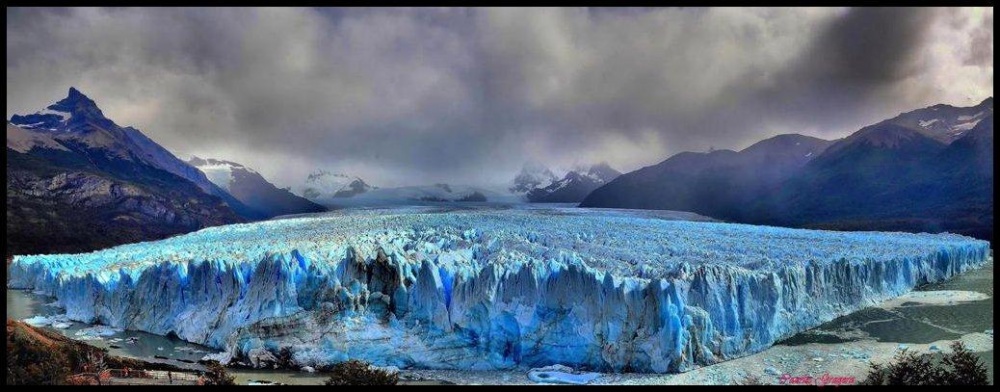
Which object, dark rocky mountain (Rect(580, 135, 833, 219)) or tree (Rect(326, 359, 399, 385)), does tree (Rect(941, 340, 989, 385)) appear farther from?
dark rocky mountain (Rect(580, 135, 833, 219))

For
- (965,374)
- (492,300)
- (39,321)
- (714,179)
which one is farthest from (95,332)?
(714,179)

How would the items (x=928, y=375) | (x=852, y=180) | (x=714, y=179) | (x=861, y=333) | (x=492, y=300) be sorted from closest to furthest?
1. (x=928, y=375)
2. (x=492, y=300)
3. (x=861, y=333)
4. (x=852, y=180)
5. (x=714, y=179)

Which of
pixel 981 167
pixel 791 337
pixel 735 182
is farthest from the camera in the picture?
pixel 735 182

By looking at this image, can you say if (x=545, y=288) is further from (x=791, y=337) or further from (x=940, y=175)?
(x=940, y=175)

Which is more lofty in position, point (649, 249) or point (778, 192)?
point (778, 192)

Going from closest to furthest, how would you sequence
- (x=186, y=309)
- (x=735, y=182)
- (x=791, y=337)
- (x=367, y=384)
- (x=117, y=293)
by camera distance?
(x=367, y=384)
(x=791, y=337)
(x=186, y=309)
(x=117, y=293)
(x=735, y=182)

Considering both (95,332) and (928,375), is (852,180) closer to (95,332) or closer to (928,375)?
(928,375)

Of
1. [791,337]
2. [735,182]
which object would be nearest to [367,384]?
[791,337]

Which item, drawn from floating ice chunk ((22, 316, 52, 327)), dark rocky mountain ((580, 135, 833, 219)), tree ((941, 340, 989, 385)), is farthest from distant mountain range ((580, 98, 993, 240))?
floating ice chunk ((22, 316, 52, 327))
